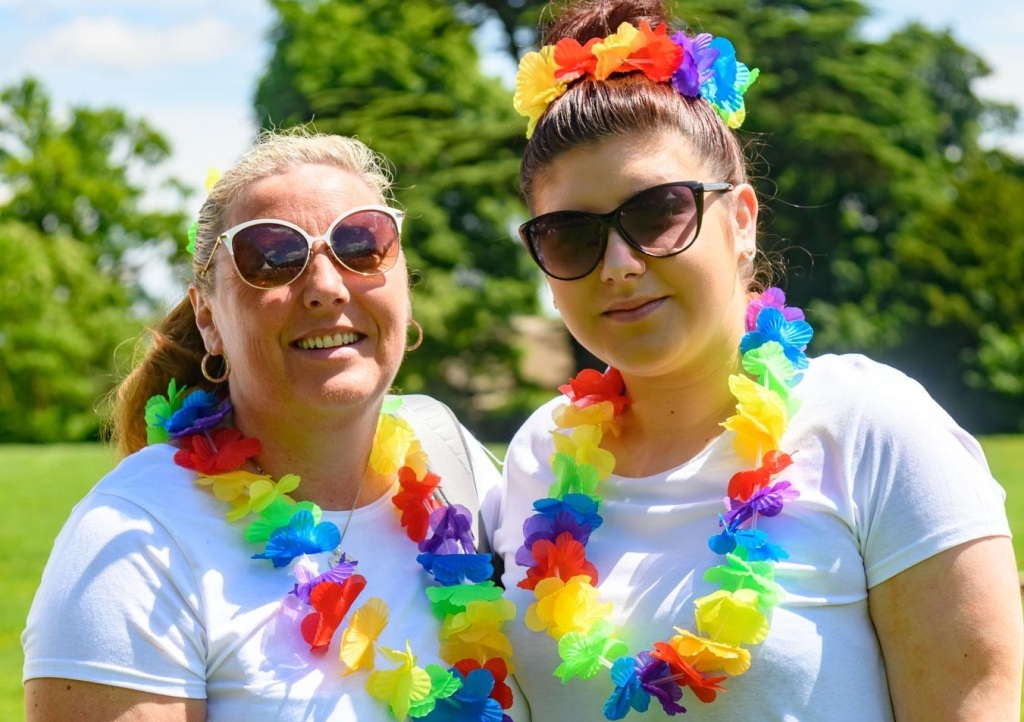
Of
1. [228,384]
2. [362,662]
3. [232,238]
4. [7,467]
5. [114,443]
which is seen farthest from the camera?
[7,467]

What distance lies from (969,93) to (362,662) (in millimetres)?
47989

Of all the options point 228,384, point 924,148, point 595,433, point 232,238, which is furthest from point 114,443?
point 924,148

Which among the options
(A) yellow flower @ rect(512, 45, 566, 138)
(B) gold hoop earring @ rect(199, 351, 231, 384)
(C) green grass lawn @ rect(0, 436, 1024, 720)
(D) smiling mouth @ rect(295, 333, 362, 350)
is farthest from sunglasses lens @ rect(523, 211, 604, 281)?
(C) green grass lawn @ rect(0, 436, 1024, 720)

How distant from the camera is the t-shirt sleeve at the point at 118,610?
93.2 inches

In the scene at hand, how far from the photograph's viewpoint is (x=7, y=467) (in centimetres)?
1542

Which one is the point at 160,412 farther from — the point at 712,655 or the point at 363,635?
the point at 712,655

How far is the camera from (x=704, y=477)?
2715 mm

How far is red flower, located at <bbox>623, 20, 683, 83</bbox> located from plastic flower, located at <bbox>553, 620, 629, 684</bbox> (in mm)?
1335

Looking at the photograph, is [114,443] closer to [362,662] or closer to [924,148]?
[362,662]

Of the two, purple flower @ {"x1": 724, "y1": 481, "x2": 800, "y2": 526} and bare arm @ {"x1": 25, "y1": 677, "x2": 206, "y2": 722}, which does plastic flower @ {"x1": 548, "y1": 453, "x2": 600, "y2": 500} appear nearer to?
purple flower @ {"x1": 724, "y1": 481, "x2": 800, "y2": 526}

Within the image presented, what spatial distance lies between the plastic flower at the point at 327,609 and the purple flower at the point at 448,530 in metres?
0.22

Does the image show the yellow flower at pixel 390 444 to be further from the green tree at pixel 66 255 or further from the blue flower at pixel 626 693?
the green tree at pixel 66 255

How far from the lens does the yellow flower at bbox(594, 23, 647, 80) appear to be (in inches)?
110

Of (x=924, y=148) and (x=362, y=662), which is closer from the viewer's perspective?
(x=362, y=662)
